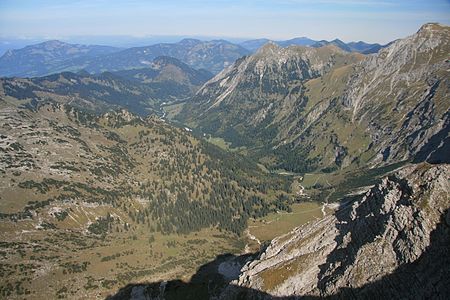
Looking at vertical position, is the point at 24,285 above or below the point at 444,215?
below

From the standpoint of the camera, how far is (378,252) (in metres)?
95.6

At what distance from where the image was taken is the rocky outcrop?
85250mm

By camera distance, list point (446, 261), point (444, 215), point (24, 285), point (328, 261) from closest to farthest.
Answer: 1. point (446, 261)
2. point (444, 215)
3. point (328, 261)
4. point (24, 285)

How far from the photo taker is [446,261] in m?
81.1

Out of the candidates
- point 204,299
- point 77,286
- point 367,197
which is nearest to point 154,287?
point 204,299

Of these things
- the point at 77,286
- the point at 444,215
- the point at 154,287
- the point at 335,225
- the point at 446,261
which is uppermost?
the point at 444,215

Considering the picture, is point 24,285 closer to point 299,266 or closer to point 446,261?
point 299,266

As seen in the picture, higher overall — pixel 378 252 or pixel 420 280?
pixel 420 280

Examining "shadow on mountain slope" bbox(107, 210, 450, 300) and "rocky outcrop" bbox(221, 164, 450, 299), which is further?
"rocky outcrop" bbox(221, 164, 450, 299)

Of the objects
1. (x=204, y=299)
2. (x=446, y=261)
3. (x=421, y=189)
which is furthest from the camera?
(x=204, y=299)

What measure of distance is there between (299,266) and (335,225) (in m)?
15.6

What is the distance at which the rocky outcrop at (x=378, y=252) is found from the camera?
280 ft

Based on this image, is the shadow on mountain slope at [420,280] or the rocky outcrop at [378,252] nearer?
the shadow on mountain slope at [420,280]

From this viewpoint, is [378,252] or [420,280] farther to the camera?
[378,252]
